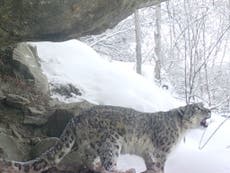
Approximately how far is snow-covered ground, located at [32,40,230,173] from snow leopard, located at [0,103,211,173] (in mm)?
947

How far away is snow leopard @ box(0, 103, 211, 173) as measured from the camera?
245 inches

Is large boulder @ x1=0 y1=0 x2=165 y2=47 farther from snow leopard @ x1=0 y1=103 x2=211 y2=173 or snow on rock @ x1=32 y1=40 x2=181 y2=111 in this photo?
snow on rock @ x1=32 y1=40 x2=181 y2=111

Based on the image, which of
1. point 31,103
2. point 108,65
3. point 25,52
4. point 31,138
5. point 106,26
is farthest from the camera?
point 108,65

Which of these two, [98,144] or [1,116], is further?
[1,116]

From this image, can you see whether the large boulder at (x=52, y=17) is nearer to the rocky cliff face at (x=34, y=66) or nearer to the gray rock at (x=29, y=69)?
the rocky cliff face at (x=34, y=66)

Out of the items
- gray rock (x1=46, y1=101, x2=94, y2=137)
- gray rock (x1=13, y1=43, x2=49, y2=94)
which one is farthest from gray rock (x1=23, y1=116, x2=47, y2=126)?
gray rock (x1=13, y1=43, x2=49, y2=94)

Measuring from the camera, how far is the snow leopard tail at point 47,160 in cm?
582

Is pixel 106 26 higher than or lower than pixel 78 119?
higher

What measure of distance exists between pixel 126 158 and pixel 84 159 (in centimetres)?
130

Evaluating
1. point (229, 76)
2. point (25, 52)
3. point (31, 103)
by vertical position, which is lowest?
point (229, 76)

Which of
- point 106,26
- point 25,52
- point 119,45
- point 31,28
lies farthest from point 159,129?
point 119,45

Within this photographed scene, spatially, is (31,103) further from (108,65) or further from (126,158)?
(108,65)

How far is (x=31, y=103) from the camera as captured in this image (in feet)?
27.8

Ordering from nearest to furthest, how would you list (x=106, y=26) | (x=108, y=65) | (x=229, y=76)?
(x=106, y=26) → (x=108, y=65) → (x=229, y=76)
